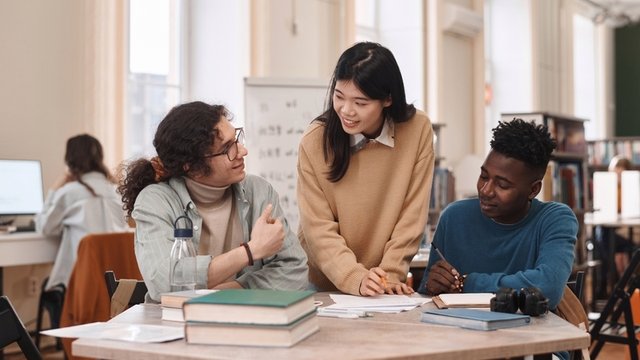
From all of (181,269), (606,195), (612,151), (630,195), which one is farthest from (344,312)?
(612,151)

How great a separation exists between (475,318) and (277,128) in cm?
365

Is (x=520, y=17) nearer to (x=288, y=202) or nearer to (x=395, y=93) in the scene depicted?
(x=288, y=202)

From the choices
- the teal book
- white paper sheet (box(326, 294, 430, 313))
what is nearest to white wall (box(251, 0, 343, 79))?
white paper sheet (box(326, 294, 430, 313))

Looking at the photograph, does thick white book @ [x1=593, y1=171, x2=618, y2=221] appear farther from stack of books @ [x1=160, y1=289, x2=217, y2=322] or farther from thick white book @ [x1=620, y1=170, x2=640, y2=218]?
stack of books @ [x1=160, y1=289, x2=217, y2=322]

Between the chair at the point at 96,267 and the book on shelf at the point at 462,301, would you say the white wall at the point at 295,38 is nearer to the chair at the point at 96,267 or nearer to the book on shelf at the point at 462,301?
the chair at the point at 96,267

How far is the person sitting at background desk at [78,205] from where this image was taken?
488 centimetres

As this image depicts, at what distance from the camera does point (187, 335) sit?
4.99 ft

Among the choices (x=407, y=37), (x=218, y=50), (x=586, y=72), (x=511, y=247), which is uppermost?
(x=586, y=72)

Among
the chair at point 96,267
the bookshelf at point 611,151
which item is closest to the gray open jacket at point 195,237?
the chair at point 96,267

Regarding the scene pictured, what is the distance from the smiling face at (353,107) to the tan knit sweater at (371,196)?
14cm

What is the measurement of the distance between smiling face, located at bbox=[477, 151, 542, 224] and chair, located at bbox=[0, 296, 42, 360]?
115 centimetres

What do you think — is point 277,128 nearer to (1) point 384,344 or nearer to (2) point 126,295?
(2) point 126,295

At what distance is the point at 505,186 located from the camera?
2189mm

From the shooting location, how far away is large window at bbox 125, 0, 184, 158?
596cm
